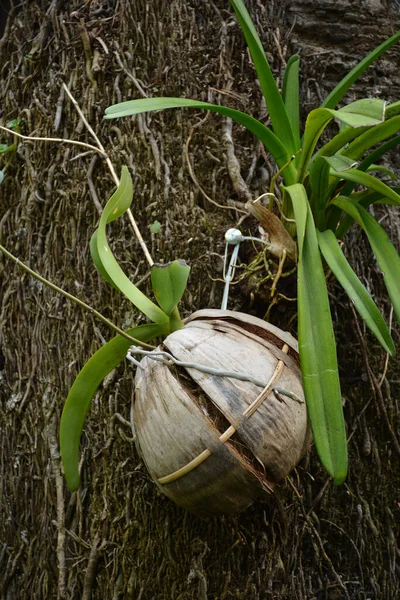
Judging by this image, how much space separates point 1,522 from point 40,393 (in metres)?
A: 0.35

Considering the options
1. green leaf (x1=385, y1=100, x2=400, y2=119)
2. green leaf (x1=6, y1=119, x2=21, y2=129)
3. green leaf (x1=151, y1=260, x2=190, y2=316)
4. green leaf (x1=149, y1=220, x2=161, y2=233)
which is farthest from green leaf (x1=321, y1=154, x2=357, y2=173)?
green leaf (x1=6, y1=119, x2=21, y2=129)

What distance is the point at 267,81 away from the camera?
1.28m

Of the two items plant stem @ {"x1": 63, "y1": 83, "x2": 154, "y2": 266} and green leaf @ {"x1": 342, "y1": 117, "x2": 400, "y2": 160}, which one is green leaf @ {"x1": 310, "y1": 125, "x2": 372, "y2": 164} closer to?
green leaf @ {"x1": 342, "y1": 117, "x2": 400, "y2": 160}

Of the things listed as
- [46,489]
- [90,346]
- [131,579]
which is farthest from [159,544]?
[90,346]

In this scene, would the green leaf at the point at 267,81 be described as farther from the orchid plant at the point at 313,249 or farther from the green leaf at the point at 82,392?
the green leaf at the point at 82,392

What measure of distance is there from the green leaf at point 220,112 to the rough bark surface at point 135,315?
0.66 ft

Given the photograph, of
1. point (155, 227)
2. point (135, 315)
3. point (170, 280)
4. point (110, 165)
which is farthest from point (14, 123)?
point (170, 280)

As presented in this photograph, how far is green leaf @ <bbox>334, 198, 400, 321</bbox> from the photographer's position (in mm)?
1116

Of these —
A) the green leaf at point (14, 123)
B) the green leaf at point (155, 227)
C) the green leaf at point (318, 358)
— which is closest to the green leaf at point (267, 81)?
the green leaf at point (318, 358)

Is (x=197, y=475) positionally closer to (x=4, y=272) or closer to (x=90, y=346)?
(x=90, y=346)

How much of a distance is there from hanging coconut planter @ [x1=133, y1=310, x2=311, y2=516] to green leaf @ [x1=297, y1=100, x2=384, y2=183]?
0.40 meters

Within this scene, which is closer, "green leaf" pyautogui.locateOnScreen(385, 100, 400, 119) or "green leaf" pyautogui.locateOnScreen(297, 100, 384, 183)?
"green leaf" pyautogui.locateOnScreen(297, 100, 384, 183)

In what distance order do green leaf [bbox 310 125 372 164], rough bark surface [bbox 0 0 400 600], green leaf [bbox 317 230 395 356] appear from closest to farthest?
green leaf [bbox 317 230 395 356]
green leaf [bbox 310 125 372 164]
rough bark surface [bbox 0 0 400 600]

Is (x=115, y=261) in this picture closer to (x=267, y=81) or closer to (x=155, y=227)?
(x=155, y=227)
